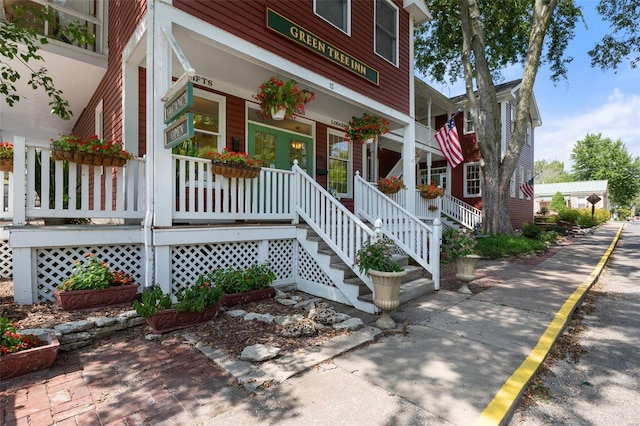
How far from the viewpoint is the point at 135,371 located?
2859 mm

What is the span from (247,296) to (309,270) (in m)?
1.29

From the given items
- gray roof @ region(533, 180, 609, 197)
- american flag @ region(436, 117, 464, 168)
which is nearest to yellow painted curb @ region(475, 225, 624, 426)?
american flag @ region(436, 117, 464, 168)

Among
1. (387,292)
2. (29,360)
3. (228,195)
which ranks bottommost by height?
(29,360)

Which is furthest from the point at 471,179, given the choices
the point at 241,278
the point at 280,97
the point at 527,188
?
the point at 241,278

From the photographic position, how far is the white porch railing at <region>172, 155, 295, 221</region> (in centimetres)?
456

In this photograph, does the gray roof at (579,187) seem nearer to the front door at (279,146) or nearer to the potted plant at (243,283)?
the front door at (279,146)

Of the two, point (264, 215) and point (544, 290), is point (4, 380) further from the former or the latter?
point (544, 290)

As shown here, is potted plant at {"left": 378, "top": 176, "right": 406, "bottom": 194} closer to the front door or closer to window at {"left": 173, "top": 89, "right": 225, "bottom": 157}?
the front door

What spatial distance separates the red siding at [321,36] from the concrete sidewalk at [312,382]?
4.55 m

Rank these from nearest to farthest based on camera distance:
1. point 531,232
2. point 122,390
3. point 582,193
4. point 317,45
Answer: point 122,390
point 317,45
point 531,232
point 582,193

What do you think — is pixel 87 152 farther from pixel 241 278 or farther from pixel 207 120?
pixel 207 120

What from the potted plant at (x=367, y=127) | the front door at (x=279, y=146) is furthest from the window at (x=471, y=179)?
the front door at (x=279, y=146)

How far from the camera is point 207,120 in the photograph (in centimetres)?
652

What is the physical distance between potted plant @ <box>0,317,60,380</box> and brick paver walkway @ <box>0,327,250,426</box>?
7cm
